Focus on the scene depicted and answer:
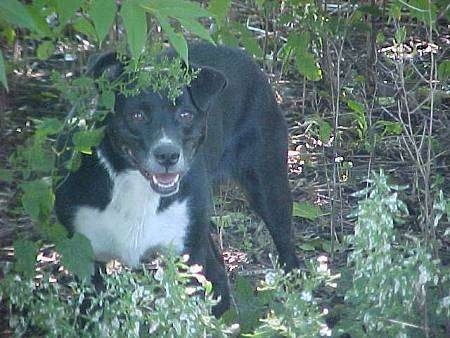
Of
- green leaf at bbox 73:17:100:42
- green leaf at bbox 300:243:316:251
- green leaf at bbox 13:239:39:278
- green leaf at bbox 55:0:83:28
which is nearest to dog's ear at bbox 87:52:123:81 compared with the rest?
green leaf at bbox 73:17:100:42

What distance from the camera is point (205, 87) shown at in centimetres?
529

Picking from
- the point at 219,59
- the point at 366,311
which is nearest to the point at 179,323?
the point at 366,311

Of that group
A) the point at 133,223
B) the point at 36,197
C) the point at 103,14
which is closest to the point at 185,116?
the point at 133,223

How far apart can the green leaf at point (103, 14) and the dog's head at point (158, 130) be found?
1.38 meters

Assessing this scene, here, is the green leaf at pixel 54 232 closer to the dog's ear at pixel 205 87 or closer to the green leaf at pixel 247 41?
the dog's ear at pixel 205 87

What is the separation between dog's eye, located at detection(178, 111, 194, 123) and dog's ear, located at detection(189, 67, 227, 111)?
2.5 inches

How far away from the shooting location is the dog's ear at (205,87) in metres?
5.26

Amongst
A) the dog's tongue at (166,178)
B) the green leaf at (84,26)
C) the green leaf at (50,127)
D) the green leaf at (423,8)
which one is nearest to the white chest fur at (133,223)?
the dog's tongue at (166,178)

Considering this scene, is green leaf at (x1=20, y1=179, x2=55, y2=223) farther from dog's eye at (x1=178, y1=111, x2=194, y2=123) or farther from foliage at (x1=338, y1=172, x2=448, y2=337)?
foliage at (x1=338, y1=172, x2=448, y2=337)

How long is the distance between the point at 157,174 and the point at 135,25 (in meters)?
1.60

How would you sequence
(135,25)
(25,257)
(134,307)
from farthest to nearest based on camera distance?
(25,257), (134,307), (135,25)

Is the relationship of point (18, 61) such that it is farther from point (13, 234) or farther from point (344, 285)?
point (344, 285)

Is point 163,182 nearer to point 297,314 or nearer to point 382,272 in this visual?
point 382,272

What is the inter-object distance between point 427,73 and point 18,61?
2.88 m
